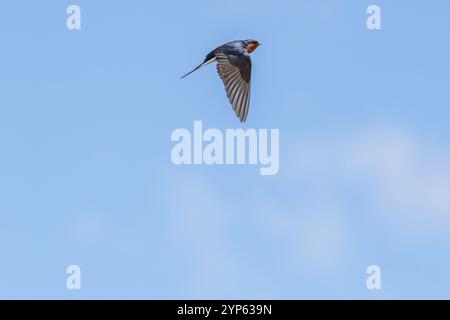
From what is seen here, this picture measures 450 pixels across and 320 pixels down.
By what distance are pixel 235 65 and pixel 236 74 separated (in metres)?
0.10

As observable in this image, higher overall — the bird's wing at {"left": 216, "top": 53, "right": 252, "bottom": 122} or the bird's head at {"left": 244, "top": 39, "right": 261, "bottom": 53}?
the bird's head at {"left": 244, "top": 39, "right": 261, "bottom": 53}

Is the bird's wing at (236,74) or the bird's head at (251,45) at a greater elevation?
the bird's head at (251,45)

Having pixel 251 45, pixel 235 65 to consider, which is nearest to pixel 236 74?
pixel 235 65

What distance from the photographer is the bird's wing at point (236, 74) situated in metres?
8.52

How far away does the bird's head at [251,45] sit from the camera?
8500 mm

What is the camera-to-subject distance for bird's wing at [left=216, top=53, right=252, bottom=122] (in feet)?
27.9

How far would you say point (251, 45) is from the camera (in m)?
8.52

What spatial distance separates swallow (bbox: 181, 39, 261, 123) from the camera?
335 inches

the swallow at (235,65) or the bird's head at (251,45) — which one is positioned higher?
the bird's head at (251,45)

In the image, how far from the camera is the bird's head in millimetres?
8500
